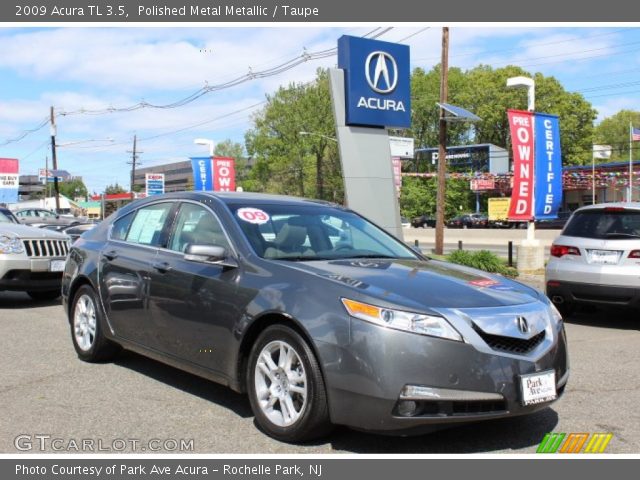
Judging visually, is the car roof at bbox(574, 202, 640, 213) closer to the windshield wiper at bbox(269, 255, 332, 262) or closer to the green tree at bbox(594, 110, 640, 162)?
the windshield wiper at bbox(269, 255, 332, 262)

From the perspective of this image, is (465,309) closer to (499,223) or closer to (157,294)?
(157,294)

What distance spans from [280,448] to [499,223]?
2245 inches

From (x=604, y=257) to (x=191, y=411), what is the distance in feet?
19.6

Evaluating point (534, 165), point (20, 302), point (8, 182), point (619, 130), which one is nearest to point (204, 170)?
point (8, 182)

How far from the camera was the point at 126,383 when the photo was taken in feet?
18.2

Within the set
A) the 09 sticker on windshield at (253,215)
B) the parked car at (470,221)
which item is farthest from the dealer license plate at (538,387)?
the parked car at (470,221)

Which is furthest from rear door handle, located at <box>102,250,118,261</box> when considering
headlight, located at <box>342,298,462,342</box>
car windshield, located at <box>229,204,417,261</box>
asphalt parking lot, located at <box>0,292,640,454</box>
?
headlight, located at <box>342,298,462,342</box>

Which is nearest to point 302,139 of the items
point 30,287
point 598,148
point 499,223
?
point 499,223

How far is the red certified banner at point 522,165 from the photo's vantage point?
629 inches

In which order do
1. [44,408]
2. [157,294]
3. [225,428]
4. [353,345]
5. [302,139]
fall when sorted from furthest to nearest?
[302,139], [157,294], [44,408], [225,428], [353,345]

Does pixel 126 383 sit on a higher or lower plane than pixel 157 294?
lower

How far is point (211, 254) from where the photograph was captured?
458 cm

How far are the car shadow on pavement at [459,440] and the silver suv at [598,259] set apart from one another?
14.2 feet
